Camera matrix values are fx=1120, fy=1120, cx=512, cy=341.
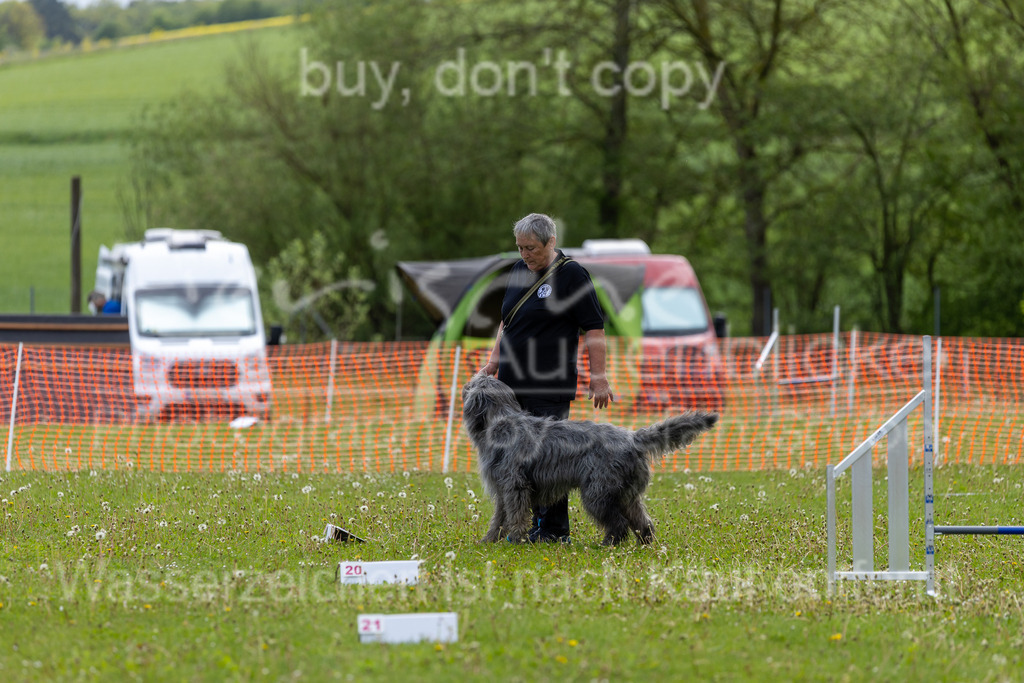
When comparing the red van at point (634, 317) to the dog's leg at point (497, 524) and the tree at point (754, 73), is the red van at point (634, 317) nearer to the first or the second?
the dog's leg at point (497, 524)

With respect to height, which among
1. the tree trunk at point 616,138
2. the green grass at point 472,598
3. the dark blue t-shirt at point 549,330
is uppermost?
the tree trunk at point 616,138

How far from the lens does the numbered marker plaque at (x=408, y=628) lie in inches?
177

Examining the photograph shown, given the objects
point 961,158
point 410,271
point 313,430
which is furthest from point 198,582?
point 961,158

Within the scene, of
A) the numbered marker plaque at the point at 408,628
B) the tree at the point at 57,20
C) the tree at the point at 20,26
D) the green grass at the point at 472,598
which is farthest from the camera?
the tree at the point at 57,20

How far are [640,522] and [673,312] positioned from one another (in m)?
10.5

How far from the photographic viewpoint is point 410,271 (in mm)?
16594

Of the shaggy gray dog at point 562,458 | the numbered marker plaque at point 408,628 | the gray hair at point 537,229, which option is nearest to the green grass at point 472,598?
the numbered marker plaque at point 408,628

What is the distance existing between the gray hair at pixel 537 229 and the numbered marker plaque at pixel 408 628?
2543mm

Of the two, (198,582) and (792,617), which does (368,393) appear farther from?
(792,617)

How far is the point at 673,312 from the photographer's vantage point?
1678 centimetres

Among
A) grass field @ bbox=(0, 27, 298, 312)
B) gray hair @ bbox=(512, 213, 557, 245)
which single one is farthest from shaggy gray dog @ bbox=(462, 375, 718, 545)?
grass field @ bbox=(0, 27, 298, 312)

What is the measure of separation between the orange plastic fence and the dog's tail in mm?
4581

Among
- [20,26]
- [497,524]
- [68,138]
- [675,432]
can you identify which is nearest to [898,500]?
[675,432]

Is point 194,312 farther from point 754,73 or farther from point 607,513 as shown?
point 754,73
